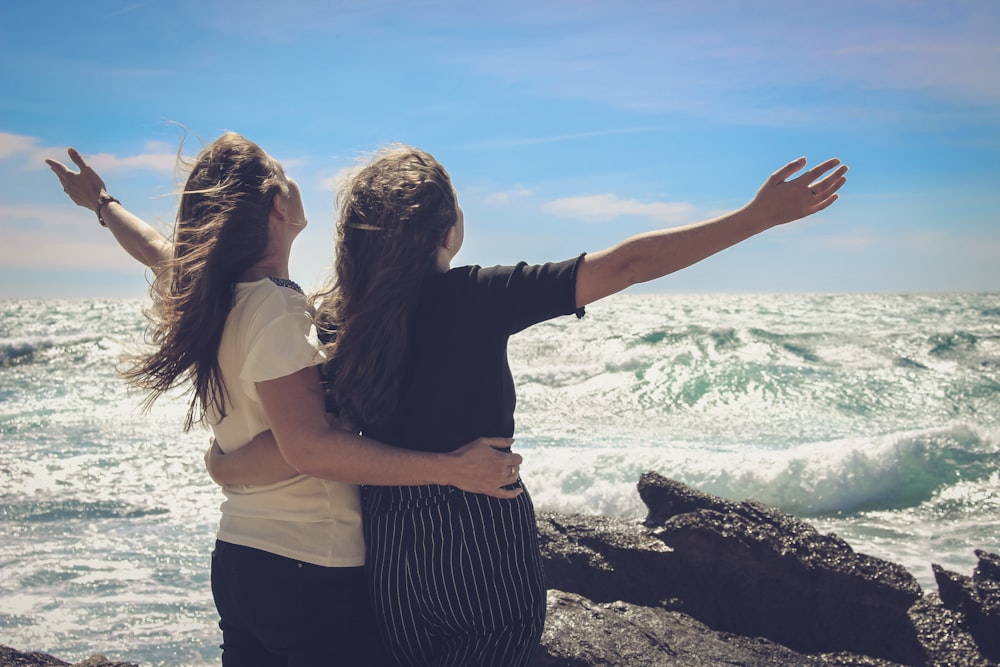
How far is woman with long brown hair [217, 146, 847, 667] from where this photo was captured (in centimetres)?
Answer: 187

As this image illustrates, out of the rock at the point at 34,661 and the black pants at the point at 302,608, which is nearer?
the black pants at the point at 302,608

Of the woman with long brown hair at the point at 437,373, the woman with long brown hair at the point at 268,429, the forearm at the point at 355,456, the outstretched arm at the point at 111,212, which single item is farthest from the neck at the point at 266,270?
the outstretched arm at the point at 111,212

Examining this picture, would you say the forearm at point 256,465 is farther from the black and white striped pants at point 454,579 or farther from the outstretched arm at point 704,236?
the outstretched arm at point 704,236

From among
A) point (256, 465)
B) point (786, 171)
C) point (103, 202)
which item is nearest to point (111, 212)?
point (103, 202)

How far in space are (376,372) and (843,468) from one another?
9050 millimetres

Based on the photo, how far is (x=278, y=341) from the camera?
6.15 feet

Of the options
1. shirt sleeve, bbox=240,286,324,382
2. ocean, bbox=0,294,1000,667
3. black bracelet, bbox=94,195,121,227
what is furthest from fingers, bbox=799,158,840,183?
ocean, bbox=0,294,1000,667

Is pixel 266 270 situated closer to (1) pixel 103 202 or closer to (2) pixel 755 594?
(1) pixel 103 202

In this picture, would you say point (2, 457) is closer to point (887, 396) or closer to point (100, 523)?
point (100, 523)

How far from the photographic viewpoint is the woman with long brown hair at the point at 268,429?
6.17 feet

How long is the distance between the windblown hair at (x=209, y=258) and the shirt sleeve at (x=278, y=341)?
0.10 m

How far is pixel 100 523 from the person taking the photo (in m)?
7.64

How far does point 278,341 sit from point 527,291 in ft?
1.77

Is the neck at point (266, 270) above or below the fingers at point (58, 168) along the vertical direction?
below
